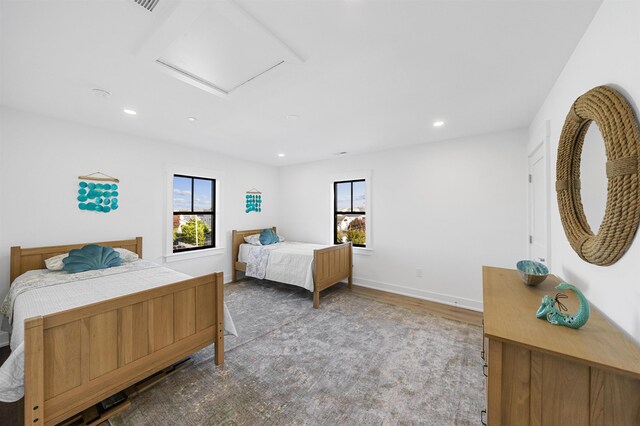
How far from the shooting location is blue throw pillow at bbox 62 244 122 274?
8.43ft

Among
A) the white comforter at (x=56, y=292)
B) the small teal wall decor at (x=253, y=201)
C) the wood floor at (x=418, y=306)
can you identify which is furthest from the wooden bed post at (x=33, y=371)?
the small teal wall decor at (x=253, y=201)

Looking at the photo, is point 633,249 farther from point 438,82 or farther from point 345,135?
point 345,135

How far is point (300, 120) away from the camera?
285 centimetres

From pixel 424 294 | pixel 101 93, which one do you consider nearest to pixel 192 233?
pixel 101 93

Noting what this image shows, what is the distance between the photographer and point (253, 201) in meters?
5.05

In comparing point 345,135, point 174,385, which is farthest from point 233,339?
point 345,135

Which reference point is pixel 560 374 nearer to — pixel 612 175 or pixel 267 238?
pixel 612 175

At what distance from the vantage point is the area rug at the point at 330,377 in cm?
163

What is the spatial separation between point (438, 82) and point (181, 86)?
2.13 meters

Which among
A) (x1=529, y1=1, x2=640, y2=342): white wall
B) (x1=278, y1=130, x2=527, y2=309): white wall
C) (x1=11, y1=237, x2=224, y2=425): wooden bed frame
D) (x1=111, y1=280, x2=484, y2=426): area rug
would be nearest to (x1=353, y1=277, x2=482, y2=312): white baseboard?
(x1=278, y1=130, x2=527, y2=309): white wall

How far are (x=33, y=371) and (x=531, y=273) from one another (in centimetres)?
289

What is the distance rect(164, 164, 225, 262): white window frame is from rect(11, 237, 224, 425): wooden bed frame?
2112 mm

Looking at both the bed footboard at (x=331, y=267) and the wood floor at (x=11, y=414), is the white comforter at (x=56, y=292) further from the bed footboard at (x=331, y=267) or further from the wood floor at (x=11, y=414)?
the bed footboard at (x=331, y=267)

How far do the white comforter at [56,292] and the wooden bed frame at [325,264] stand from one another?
1427 mm
